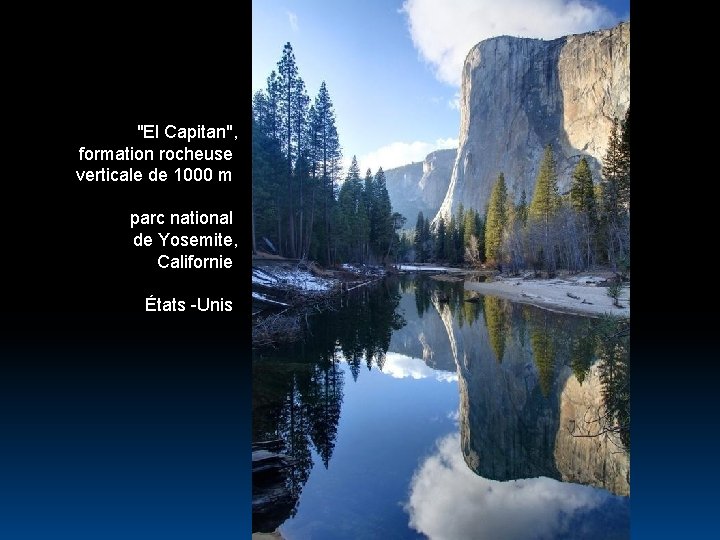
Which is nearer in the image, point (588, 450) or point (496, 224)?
point (588, 450)

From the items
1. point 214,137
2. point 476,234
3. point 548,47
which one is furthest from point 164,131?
point 548,47

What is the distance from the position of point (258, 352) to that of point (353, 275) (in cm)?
2430

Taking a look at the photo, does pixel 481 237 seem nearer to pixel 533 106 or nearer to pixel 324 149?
pixel 324 149

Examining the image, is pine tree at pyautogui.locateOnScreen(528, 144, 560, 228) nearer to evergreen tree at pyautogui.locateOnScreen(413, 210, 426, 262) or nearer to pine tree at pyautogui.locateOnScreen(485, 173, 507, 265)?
pine tree at pyautogui.locateOnScreen(485, 173, 507, 265)

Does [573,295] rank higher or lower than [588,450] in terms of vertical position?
higher

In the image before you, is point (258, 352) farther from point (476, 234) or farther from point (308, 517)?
point (476, 234)

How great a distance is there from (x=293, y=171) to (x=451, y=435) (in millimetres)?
27936

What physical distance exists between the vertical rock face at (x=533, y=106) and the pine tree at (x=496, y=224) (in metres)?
32.5

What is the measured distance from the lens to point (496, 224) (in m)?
58.3

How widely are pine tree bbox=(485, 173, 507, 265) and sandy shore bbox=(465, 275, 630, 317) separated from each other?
23.3 m

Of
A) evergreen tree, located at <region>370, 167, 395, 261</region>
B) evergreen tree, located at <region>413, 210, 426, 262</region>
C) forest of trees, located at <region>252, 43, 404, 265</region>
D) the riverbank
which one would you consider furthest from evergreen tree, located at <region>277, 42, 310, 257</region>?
evergreen tree, located at <region>413, 210, 426, 262</region>

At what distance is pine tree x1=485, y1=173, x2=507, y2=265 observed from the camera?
5756 centimetres

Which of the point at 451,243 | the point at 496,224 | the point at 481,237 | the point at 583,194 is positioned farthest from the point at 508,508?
the point at 451,243

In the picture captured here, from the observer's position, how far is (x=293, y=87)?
27.6 metres
